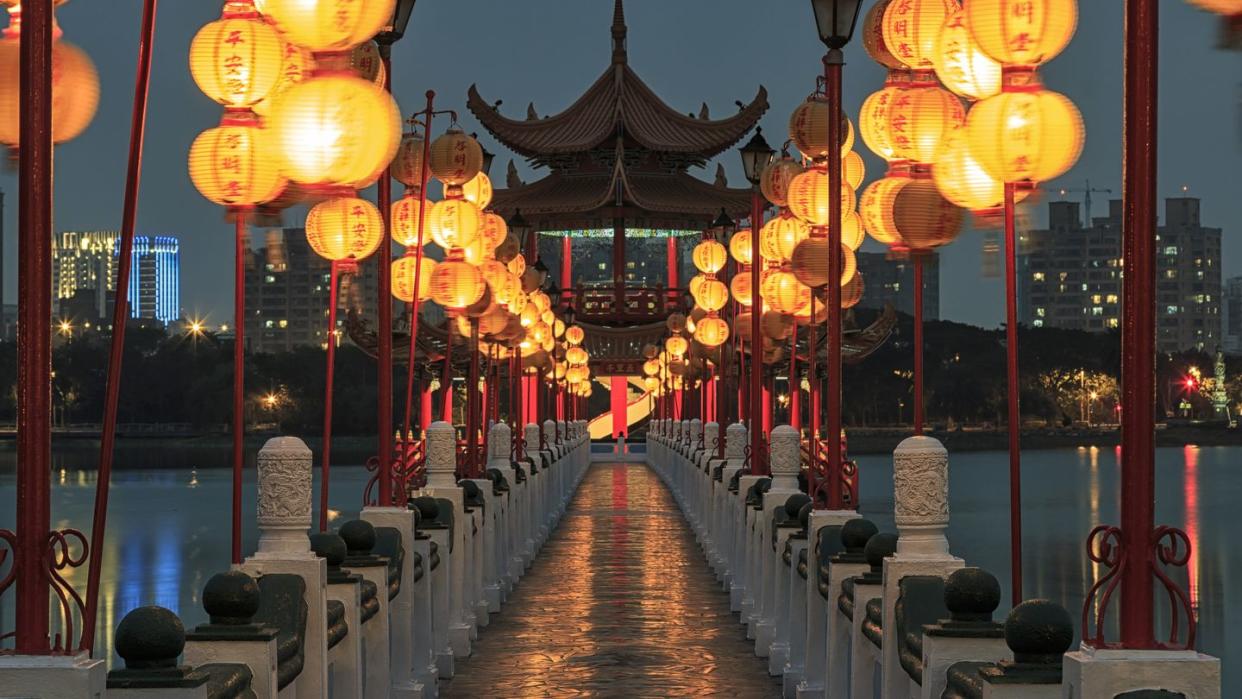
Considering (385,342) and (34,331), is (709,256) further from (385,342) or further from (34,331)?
(34,331)

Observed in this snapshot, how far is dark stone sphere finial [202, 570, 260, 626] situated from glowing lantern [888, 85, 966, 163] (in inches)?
190

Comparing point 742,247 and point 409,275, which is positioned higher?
point 742,247

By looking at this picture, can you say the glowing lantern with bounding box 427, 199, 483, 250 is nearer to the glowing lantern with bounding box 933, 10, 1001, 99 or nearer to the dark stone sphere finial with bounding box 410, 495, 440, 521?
the dark stone sphere finial with bounding box 410, 495, 440, 521

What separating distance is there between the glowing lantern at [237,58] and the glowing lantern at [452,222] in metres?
6.70

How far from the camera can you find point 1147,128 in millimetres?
4258

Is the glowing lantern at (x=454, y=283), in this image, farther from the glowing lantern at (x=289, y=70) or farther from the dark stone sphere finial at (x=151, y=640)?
the dark stone sphere finial at (x=151, y=640)

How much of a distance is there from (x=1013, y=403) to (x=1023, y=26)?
1532mm

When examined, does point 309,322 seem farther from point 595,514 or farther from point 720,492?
point 720,492

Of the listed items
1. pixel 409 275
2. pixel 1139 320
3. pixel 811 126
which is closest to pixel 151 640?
pixel 1139 320

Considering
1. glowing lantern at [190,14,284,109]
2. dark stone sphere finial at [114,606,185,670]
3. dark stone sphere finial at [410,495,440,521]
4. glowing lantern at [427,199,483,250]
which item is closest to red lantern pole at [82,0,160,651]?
dark stone sphere finial at [114,606,185,670]

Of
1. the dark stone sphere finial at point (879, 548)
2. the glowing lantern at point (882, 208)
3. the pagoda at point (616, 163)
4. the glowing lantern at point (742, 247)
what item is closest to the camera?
the dark stone sphere finial at point (879, 548)

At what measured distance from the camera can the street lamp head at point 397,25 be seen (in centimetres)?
1005

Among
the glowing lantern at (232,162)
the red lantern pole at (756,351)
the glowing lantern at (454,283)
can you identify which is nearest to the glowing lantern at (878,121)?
the glowing lantern at (232,162)

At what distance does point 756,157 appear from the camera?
598 inches
